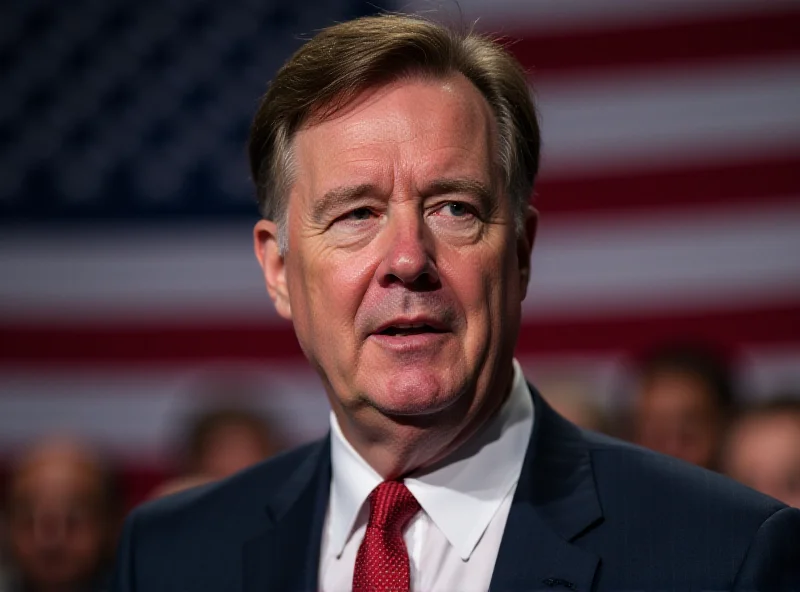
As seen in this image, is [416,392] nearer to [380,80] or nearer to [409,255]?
[409,255]

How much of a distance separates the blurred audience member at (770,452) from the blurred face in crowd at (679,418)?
0.26 metres

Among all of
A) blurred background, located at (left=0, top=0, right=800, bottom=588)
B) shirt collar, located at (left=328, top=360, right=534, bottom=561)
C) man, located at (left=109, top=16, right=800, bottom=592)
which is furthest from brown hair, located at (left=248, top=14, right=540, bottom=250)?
blurred background, located at (left=0, top=0, right=800, bottom=588)

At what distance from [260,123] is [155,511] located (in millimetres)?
775

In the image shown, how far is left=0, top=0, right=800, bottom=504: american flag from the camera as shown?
451cm

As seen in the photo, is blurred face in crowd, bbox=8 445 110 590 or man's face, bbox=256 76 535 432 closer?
man's face, bbox=256 76 535 432

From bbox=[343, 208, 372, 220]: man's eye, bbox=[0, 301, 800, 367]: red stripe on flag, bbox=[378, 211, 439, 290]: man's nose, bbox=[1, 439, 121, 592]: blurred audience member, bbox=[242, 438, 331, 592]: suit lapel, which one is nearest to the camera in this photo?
bbox=[378, 211, 439, 290]: man's nose

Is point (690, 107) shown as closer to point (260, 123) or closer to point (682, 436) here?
point (682, 436)

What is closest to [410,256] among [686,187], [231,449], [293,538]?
[293,538]

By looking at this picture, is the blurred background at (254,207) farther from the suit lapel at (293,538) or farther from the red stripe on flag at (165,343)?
the suit lapel at (293,538)

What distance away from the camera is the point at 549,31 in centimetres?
471

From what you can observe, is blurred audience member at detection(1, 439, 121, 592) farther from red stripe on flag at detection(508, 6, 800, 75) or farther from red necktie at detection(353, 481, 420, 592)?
red stripe on flag at detection(508, 6, 800, 75)

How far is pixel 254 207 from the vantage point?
4832 mm

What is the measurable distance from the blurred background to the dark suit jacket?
6.43 feet

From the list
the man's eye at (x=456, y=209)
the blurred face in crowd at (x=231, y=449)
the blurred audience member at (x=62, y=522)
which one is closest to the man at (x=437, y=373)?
the man's eye at (x=456, y=209)
